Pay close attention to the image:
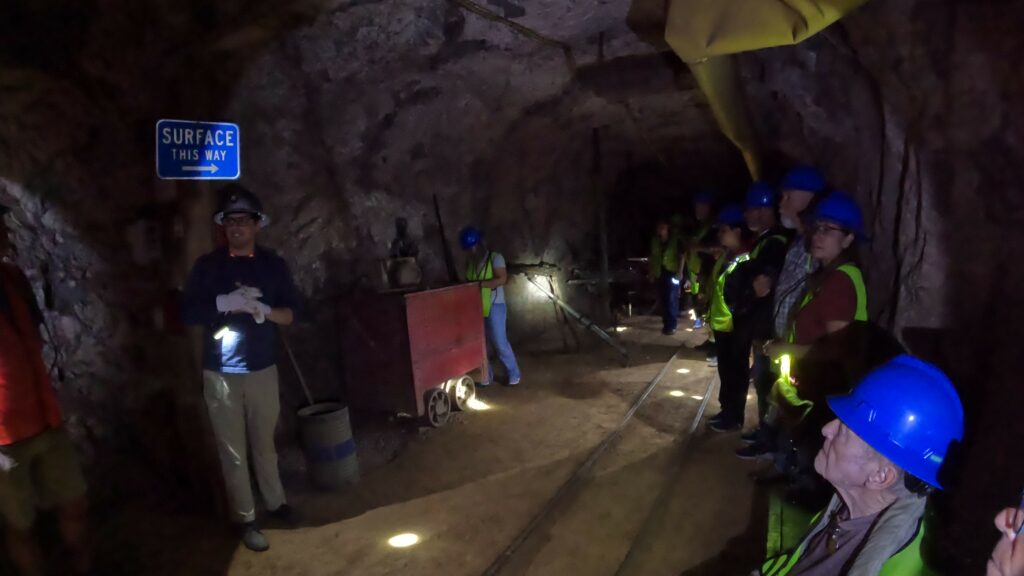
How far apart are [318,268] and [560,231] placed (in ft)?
20.0

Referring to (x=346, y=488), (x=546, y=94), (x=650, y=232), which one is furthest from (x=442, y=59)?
(x=650, y=232)

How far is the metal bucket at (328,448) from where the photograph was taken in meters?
4.61

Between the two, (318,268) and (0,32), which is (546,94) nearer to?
(318,268)

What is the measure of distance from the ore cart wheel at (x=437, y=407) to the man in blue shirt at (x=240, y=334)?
2.06 m

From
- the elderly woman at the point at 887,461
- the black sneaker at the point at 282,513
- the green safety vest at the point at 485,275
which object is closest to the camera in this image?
the elderly woman at the point at 887,461

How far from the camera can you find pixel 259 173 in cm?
519

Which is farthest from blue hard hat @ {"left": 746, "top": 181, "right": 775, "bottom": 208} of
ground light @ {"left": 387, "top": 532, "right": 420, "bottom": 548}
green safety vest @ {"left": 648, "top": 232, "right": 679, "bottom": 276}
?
green safety vest @ {"left": 648, "top": 232, "right": 679, "bottom": 276}

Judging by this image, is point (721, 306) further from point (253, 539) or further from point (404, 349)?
point (253, 539)

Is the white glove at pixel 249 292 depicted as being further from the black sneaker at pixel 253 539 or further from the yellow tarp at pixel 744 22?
the yellow tarp at pixel 744 22

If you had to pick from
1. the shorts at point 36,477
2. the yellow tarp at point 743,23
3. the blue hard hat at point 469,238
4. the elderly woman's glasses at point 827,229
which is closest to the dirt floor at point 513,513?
the shorts at point 36,477

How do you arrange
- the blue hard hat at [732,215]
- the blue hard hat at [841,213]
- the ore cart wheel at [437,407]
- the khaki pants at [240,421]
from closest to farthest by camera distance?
the blue hard hat at [841,213], the khaki pants at [240,421], the ore cart wheel at [437,407], the blue hard hat at [732,215]

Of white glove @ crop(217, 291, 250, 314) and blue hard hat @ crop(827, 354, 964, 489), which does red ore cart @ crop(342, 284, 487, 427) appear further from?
blue hard hat @ crop(827, 354, 964, 489)

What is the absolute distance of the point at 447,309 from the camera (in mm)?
5965

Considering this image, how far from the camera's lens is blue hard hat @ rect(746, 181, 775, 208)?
514 centimetres
